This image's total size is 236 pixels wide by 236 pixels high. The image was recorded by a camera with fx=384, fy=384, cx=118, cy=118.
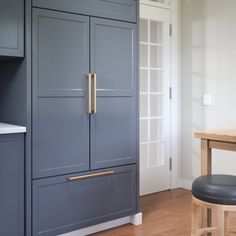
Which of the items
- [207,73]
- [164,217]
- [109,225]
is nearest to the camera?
[109,225]

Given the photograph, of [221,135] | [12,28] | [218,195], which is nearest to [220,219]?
[218,195]

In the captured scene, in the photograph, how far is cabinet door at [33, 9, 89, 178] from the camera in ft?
9.02

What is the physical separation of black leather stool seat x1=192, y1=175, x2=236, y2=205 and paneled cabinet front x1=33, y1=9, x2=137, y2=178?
39.4 inches

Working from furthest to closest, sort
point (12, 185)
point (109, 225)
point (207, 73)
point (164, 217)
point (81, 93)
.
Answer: point (207, 73) < point (164, 217) < point (109, 225) < point (81, 93) < point (12, 185)

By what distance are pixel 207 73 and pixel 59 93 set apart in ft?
6.96

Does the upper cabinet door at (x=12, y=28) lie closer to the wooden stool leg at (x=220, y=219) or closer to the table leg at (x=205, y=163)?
the table leg at (x=205, y=163)

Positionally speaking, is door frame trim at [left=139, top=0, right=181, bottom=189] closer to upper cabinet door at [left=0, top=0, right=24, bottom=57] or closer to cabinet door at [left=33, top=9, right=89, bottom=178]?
cabinet door at [left=33, top=9, right=89, bottom=178]

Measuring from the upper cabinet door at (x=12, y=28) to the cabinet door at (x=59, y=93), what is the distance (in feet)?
0.33

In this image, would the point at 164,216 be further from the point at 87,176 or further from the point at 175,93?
the point at 175,93

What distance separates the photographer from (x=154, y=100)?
4496mm

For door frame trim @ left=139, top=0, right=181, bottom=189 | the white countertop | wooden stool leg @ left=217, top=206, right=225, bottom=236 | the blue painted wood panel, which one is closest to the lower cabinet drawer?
the white countertop

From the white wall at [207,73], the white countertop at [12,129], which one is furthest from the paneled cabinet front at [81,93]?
→ the white wall at [207,73]

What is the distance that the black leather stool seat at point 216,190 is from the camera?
2209mm

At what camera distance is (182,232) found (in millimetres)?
3266
